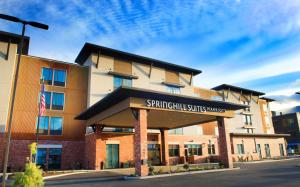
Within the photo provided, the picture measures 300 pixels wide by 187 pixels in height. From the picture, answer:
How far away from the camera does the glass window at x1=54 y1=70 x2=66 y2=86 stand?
34153mm

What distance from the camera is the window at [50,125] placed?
31.9 metres

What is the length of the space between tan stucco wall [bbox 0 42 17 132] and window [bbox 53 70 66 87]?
5.36 metres

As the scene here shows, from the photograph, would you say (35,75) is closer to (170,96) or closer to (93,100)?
(93,100)

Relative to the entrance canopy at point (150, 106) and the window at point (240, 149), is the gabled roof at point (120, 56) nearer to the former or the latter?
the entrance canopy at point (150, 106)

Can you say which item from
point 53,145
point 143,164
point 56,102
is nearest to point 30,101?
point 56,102

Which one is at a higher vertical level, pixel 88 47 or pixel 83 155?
pixel 88 47

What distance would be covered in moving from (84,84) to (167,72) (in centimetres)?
1536

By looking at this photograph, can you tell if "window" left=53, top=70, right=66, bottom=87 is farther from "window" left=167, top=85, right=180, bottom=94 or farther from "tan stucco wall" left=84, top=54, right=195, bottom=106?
"window" left=167, top=85, right=180, bottom=94

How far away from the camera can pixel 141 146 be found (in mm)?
20219

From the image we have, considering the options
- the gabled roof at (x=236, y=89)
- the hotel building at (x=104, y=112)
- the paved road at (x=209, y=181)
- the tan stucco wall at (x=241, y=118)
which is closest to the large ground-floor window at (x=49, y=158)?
the hotel building at (x=104, y=112)

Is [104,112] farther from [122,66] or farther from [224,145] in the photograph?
[122,66]

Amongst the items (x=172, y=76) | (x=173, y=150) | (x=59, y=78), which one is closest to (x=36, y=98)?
(x=59, y=78)

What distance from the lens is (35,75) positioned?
32594 millimetres

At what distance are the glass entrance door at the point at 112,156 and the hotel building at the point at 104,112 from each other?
5.0 inches
